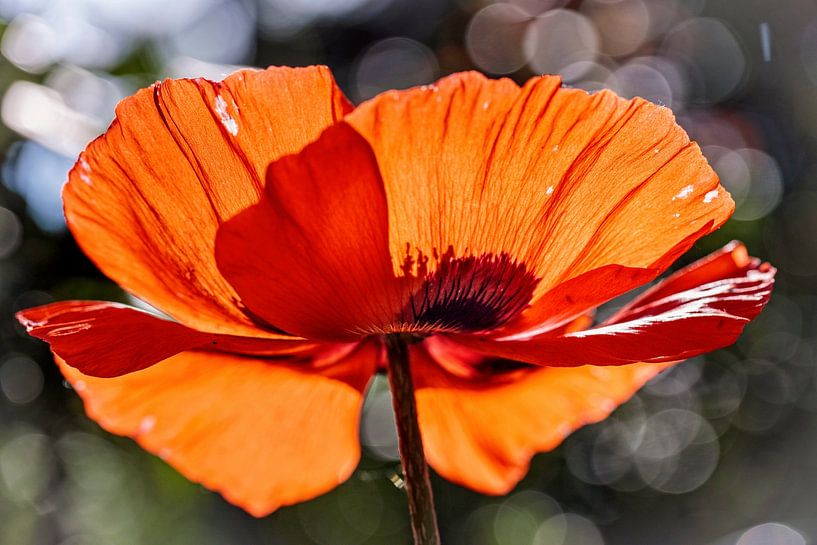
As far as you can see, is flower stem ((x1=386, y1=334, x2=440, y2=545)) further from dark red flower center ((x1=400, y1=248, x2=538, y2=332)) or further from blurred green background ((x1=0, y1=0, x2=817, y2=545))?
blurred green background ((x1=0, y1=0, x2=817, y2=545))

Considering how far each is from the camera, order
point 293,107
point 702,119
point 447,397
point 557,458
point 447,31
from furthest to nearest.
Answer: point 447,31 < point 702,119 < point 557,458 < point 447,397 < point 293,107

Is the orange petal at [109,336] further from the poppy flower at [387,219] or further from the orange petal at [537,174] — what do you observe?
the orange petal at [537,174]

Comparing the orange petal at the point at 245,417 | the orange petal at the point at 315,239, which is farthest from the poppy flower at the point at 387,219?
the orange petal at the point at 245,417

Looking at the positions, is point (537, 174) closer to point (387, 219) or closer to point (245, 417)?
point (387, 219)

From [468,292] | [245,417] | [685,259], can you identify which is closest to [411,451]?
[468,292]

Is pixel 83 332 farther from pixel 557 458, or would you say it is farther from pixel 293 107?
pixel 557 458

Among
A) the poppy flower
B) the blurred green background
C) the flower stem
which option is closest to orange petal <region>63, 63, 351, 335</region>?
the poppy flower

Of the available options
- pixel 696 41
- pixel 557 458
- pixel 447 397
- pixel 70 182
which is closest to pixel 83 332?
pixel 70 182
